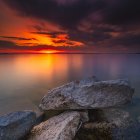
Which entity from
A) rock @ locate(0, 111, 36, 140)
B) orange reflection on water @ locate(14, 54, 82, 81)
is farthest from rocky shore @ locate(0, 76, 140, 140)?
orange reflection on water @ locate(14, 54, 82, 81)

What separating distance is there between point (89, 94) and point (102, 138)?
1.40 meters

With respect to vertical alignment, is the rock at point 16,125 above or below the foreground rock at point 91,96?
below

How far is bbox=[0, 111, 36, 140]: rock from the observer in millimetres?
5043

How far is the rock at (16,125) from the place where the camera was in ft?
16.5

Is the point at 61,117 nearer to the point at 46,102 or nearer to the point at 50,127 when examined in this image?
the point at 50,127

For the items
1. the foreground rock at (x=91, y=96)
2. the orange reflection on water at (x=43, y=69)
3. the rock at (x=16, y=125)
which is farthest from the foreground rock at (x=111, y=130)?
the orange reflection on water at (x=43, y=69)

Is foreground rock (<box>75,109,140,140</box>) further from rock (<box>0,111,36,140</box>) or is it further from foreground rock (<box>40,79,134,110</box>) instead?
rock (<box>0,111,36,140</box>)

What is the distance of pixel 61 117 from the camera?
5852mm

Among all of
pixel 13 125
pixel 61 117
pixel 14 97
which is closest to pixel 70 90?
pixel 61 117

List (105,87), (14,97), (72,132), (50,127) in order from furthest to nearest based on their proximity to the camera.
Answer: (14,97) < (105,87) < (50,127) < (72,132)

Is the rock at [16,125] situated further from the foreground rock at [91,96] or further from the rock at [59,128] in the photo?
the foreground rock at [91,96]

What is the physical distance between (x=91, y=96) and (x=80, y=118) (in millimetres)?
848

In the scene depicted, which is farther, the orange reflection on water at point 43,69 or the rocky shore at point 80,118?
the orange reflection on water at point 43,69

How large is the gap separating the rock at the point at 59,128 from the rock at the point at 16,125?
0.83 feet
